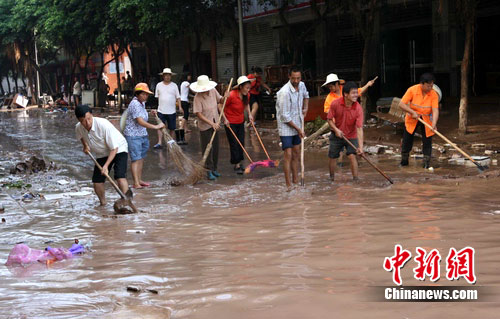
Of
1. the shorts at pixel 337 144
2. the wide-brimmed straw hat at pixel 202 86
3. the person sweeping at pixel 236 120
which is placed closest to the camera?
the shorts at pixel 337 144

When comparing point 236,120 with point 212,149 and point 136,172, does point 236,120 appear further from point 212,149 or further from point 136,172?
point 136,172

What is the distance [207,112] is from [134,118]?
47.3 inches

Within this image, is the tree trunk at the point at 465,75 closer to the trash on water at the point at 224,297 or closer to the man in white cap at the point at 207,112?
the man in white cap at the point at 207,112

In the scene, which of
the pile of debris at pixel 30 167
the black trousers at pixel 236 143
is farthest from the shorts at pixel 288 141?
the pile of debris at pixel 30 167

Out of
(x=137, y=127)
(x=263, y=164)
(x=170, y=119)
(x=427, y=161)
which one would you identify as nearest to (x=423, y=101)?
(x=427, y=161)

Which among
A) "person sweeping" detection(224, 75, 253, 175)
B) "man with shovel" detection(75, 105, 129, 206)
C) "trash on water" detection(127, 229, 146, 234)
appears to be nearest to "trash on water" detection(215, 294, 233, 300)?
"trash on water" detection(127, 229, 146, 234)

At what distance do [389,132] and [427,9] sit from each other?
224 inches

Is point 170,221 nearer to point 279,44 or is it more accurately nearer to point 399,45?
point 399,45

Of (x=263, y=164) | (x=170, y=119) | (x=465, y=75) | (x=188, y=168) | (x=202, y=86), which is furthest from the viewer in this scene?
(x=170, y=119)

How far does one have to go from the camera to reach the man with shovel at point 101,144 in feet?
25.2

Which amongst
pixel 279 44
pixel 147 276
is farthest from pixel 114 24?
pixel 147 276

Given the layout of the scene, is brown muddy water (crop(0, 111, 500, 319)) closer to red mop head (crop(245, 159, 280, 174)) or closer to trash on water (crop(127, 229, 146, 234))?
trash on water (crop(127, 229, 146, 234))

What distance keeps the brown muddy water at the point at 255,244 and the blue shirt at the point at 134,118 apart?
91cm

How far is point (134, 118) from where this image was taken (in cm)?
939
